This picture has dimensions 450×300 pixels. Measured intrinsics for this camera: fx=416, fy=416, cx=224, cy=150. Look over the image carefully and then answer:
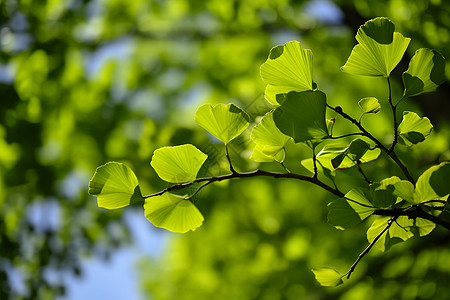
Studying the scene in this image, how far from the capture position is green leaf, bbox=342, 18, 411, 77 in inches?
16.7

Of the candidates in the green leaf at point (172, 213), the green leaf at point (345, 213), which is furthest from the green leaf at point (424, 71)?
the green leaf at point (172, 213)

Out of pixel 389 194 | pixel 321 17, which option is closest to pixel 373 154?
pixel 389 194

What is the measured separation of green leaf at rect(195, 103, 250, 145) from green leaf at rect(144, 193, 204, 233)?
0.29 ft

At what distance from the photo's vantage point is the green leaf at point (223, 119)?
47 centimetres

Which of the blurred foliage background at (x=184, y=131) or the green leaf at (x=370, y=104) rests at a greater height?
the green leaf at (x=370, y=104)

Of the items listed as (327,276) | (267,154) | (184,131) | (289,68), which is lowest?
(184,131)

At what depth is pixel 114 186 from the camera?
465 millimetres

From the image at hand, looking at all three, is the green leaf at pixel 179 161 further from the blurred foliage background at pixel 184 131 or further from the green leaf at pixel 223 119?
the blurred foliage background at pixel 184 131

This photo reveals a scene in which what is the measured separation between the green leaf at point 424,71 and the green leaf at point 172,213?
27 centimetres

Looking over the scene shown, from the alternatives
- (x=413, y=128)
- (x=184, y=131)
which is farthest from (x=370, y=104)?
(x=184, y=131)

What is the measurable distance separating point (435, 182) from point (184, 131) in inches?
31.2

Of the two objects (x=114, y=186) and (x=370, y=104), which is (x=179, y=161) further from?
(x=370, y=104)

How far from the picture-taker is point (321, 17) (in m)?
2.22

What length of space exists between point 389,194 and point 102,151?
1.77 meters
